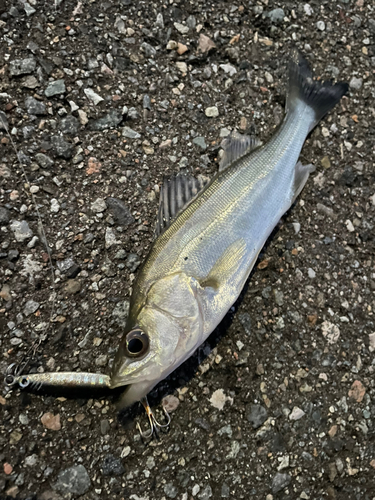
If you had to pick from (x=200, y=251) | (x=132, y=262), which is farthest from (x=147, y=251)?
(x=200, y=251)

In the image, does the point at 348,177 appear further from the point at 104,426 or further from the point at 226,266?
the point at 104,426

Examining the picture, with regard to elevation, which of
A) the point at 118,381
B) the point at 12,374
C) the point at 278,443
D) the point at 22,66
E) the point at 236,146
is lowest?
the point at 278,443

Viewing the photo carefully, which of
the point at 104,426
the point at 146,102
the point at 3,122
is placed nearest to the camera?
the point at 104,426

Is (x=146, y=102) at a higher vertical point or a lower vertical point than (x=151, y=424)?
higher

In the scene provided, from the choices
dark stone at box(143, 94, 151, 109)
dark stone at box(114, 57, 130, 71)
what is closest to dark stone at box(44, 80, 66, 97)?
dark stone at box(114, 57, 130, 71)

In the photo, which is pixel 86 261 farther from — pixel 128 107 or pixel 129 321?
pixel 128 107

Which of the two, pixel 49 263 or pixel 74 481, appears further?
pixel 49 263

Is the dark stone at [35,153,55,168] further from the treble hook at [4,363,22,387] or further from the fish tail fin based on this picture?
the fish tail fin

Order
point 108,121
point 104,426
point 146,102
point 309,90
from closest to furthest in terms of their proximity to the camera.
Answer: point 104,426 → point 108,121 → point 146,102 → point 309,90
